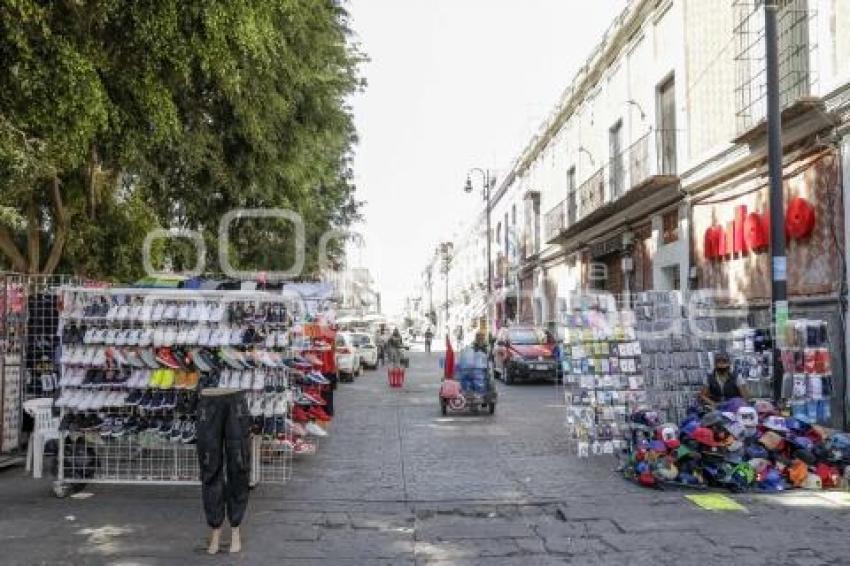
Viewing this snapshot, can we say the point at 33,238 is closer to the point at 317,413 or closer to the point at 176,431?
the point at 317,413

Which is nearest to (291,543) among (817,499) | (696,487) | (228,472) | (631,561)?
(228,472)

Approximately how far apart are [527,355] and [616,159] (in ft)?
20.0

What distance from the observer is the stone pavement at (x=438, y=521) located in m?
6.83

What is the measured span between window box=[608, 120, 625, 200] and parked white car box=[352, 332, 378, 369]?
40.9ft

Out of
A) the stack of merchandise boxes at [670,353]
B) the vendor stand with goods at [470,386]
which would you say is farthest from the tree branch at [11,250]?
the stack of merchandise boxes at [670,353]

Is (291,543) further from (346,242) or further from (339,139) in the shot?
(346,242)

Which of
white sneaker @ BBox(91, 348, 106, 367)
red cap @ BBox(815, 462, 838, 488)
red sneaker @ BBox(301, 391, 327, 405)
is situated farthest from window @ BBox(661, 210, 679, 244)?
white sneaker @ BBox(91, 348, 106, 367)

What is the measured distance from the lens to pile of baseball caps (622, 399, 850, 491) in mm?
9250

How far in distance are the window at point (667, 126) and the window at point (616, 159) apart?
2289 millimetres

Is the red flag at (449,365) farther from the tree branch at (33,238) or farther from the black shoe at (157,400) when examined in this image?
the black shoe at (157,400)

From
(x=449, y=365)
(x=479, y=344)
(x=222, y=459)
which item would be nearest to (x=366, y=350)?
(x=449, y=365)

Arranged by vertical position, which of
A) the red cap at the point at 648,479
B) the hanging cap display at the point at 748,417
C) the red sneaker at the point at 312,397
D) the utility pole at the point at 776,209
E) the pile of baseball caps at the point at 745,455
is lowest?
the red cap at the point at 648,479

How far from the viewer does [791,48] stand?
47.8 ft

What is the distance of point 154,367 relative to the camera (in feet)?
29.6
